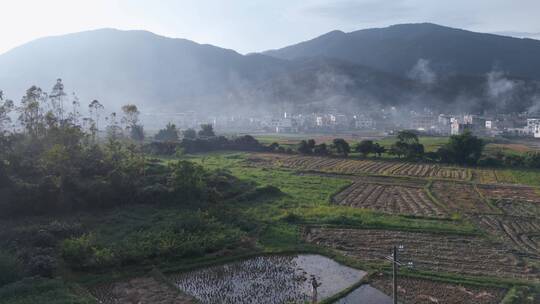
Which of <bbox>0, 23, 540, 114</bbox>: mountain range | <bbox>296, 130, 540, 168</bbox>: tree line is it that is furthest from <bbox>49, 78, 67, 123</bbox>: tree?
<bbox>0, 23, 540, 114</bbox>: mountain range

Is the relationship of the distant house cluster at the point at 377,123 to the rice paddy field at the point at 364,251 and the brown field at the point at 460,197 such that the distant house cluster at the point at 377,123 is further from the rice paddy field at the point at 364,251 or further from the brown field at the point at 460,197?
the rice paddy field at the point at 364,251

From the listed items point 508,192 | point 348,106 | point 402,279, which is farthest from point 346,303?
point 348,106

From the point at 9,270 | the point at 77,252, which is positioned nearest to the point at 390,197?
the point at 77,252

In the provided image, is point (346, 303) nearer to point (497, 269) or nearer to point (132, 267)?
point (497, 269)

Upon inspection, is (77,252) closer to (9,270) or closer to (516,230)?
(9,270)

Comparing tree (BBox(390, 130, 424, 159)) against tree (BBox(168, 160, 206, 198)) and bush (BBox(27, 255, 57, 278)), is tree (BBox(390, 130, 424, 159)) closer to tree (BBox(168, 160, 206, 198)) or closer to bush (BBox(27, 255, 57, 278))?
tree (BBox(168, 160, 206, 198))

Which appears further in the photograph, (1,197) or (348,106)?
(348,106)
